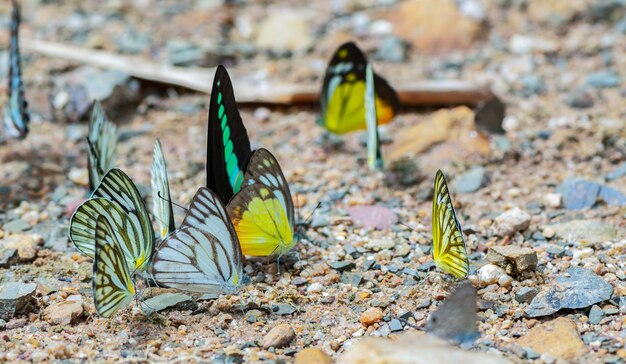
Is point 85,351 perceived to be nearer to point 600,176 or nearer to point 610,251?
point 610,251

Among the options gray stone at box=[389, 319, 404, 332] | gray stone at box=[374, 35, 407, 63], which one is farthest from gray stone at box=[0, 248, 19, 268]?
gray stone at box=[374, 35, 407, 63]

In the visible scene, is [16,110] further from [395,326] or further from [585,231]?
[585,231]

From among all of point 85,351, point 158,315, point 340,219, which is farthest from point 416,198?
point 85,351

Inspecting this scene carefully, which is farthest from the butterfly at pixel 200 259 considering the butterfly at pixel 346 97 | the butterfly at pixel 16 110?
the butterfly at pixel 16 110

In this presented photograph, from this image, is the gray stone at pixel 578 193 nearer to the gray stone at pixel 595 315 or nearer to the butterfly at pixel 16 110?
the gray stone at pixel 595 315

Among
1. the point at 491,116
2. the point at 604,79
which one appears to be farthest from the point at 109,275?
the point at 604,79

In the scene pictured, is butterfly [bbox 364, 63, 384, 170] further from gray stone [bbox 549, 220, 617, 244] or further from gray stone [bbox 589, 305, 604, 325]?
gray stone [bbox 589, 305, 604, 325]

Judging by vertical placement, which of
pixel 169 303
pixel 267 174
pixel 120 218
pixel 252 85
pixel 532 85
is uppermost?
pixel 252 85
